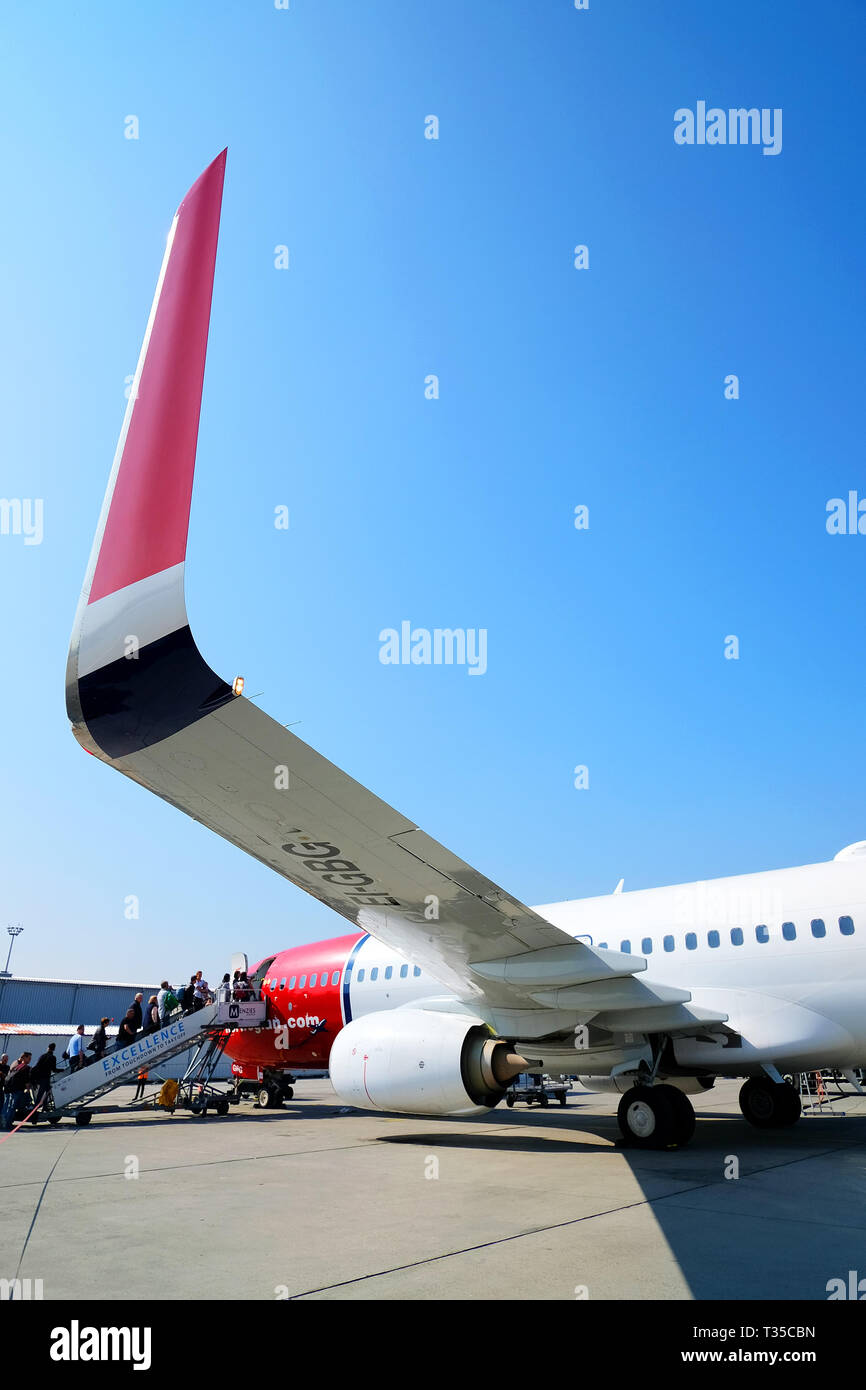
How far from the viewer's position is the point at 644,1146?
30.1ft

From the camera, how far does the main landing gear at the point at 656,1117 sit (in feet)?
29.2

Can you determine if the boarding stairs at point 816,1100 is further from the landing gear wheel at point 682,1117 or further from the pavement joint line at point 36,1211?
the pavement joint line at point 36,1211

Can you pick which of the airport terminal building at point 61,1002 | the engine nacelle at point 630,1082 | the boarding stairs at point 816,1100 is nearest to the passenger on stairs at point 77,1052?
the engine nacelle at point 630,1082

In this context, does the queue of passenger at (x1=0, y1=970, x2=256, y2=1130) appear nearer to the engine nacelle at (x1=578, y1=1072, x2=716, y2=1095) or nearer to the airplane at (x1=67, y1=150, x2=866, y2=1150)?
the airplane at (x1=67, y1=150, x2=866, y2=1150)

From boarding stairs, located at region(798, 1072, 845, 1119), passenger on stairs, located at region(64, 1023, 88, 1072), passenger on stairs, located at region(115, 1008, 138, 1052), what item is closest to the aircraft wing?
boarding stairs, located at region(798, 1072, 845, 1119)

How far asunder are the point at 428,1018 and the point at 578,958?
3.12m

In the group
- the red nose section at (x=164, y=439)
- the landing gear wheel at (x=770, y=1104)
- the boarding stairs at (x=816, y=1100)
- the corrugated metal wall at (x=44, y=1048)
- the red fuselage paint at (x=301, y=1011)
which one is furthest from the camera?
the corrugated metal wall at (x=44, y=1048)

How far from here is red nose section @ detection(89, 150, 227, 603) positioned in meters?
3.82

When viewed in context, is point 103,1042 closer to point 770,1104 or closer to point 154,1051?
point 154,1051

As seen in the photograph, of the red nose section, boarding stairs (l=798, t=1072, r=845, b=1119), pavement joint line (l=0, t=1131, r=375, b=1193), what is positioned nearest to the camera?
the red nose section

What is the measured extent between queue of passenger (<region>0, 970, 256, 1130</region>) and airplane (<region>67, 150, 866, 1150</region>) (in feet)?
7.46

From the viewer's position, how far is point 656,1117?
29.5 feet

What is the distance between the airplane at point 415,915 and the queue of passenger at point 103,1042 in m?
2.27
